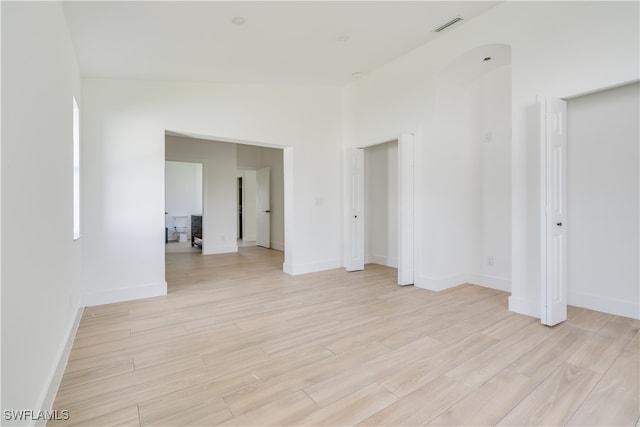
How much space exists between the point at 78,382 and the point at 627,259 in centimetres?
448

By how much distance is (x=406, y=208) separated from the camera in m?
4.20

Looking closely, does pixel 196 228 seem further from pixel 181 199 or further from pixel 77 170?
pixel 77 170

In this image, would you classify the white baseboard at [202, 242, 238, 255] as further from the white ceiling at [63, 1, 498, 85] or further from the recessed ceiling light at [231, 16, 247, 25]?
the recessed ceiling light at [231, 16, 247, 25]

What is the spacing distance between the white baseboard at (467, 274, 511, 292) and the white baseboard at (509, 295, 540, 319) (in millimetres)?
804

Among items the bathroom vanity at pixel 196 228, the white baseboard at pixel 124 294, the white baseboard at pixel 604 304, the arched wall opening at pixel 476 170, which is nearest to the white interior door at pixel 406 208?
the arched wall opening at pixel 476 170

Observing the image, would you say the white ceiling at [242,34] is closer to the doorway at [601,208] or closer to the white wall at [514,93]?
the white wall at [514,93]

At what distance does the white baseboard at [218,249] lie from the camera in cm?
698

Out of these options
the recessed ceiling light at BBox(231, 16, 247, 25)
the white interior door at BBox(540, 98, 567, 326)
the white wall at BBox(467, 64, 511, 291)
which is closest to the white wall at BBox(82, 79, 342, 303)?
the recessed ceiling light at BBox(231, 16, 247, 25)

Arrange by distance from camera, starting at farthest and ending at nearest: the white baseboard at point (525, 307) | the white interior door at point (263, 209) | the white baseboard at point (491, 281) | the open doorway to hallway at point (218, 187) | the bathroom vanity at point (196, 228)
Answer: the bathroom vanity at point (196, 228)
the white interior door at point (263, 209)
the open doorway to hallway at point (218, 187)
the white baseboard at point (491, 281)
the white baseboard at point (525, 307)

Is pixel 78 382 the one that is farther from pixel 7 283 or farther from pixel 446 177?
pixel 446 177

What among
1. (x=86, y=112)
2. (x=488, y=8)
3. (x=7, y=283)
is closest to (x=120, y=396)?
(x=7, y=283)

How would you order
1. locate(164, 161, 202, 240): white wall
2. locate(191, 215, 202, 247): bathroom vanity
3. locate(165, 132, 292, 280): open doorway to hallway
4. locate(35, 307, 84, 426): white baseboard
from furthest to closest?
locate(164, 161, 202, 240): white wall < locate(191, 215, 202, 247): bathroom vanity < locate(165, 132, 292, 280): open doorway to hallway < locate(35, 307, 84, 426): white baseboard

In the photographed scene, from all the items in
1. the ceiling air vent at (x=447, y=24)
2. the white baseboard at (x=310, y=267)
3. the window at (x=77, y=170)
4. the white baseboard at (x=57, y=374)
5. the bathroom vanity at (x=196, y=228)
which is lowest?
the white baseboard at (x=57, y=374)

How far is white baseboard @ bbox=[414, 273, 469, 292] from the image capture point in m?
3.95
